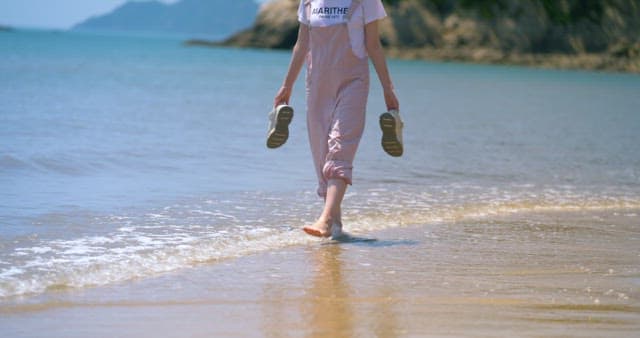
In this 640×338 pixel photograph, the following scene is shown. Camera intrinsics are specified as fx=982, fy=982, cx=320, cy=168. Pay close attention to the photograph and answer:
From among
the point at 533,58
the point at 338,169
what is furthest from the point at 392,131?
the point at 533,58

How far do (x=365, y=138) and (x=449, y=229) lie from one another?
244 inches

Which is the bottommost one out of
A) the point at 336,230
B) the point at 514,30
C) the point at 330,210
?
the point at 336,230

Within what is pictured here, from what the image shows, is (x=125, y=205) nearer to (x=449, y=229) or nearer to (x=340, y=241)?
(x=340, y=241)

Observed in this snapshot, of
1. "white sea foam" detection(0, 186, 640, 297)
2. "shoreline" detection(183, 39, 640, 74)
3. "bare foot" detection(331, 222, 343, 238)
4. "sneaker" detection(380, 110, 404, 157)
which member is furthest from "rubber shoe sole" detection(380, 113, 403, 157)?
"shoreline" detection(183, 39, 640, 74)

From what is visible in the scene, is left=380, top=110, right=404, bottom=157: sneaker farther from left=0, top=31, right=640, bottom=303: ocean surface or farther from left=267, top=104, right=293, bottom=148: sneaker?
left=0, top=31, right=640, bottom=303: ocean surface

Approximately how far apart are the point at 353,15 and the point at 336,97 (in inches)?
19.6

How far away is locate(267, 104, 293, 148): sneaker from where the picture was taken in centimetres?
587

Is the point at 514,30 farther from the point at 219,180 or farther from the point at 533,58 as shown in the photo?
the point at 219,180

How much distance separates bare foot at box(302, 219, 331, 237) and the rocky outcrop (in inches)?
2330

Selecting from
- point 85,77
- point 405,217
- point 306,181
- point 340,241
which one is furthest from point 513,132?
point 85,77

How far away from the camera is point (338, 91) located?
5.82 m

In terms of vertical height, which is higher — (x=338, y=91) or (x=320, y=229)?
(x=338, y=91)

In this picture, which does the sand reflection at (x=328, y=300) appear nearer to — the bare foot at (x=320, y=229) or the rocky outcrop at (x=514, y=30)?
the bare foot at (x=320, y=229)

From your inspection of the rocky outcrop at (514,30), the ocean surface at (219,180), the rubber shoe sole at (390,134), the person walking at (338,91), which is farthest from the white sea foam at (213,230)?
the rocky outcrop at (514,30)
